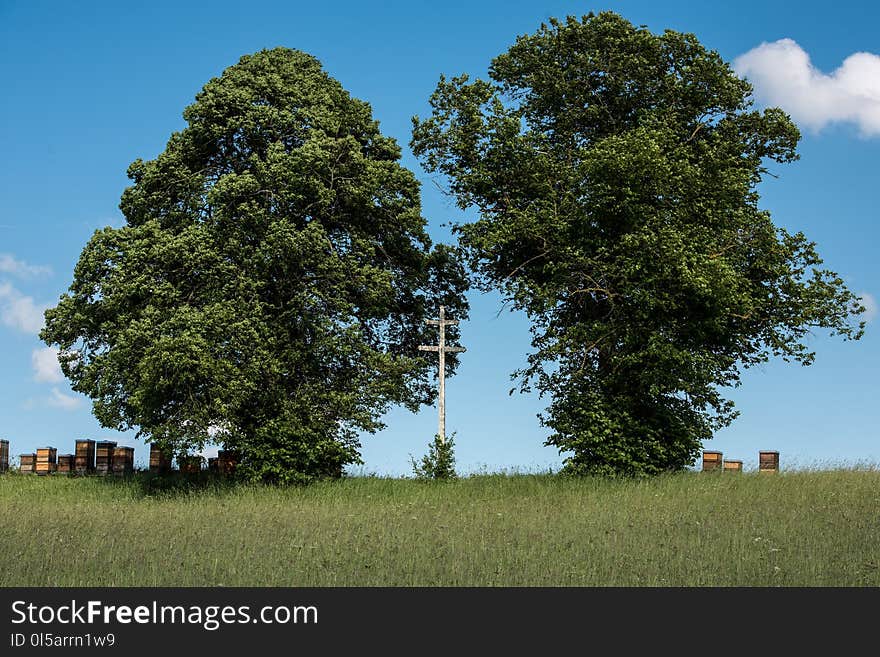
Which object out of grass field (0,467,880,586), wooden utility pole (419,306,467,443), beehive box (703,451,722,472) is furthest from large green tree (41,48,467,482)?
beehive box (703,451,722,472)

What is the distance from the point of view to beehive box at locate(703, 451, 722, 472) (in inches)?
1313

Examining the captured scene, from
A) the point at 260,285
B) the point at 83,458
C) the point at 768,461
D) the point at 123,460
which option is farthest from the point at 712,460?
the point at 83,458

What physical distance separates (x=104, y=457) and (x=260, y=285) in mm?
12072

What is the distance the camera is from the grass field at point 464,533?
54.8 feet

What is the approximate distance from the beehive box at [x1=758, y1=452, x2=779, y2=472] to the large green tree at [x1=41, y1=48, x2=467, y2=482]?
482 inches

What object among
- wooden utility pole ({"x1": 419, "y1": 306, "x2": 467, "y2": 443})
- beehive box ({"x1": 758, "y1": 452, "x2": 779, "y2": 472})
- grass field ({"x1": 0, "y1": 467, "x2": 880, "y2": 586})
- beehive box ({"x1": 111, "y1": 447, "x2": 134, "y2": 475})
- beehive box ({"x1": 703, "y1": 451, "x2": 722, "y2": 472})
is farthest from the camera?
beehive box ({"x1": 111, "y1": 447, "x2": 134, "y2": 475})

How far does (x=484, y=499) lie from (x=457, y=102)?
49.3ft

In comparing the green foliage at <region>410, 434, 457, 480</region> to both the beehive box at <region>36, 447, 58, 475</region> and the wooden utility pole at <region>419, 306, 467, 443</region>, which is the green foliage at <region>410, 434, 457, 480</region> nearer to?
the wooden utility pole at <region>419, 306, 467, 443</region>

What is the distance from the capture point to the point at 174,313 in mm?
29250

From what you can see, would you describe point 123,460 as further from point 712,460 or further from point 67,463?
point 712,460

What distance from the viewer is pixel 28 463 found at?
37.7 m

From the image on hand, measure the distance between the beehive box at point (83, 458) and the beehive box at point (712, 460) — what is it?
2429cm

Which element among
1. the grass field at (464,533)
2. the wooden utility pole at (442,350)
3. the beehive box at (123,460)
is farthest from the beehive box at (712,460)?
the beehive box at (123,460)

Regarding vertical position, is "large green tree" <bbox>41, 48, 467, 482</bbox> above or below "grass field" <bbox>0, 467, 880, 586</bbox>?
above
